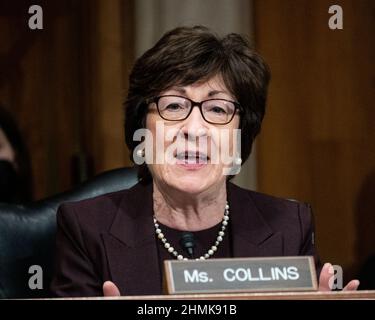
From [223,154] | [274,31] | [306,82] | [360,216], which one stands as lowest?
[360,216]

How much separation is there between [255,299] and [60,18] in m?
0.94

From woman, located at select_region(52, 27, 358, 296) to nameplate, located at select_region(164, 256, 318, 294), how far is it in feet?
0.60

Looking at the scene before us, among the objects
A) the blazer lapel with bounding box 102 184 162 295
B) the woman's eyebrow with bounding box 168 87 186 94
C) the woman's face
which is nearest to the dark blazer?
the blazer lapel with bounding box 102 184 162 295

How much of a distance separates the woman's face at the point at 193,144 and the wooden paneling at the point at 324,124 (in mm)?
332

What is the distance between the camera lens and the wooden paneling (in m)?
1.68

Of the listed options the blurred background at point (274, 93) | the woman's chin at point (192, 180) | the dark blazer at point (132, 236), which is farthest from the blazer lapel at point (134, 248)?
the blurred background at point (274, 93)

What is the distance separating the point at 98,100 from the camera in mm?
1763

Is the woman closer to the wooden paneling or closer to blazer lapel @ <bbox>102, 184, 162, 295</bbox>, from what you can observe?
blazer lapel @ <bbox>102, 184, 162, 295</bbox>

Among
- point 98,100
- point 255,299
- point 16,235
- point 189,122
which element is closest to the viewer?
point 255,299

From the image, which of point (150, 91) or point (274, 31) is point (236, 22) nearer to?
point (274, 31)

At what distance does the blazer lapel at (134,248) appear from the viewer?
134cm

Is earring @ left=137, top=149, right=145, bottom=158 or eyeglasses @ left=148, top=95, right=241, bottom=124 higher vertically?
eyeglasses @ left=148, top=95, right=241, bottom=124
